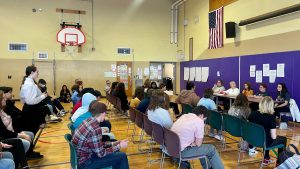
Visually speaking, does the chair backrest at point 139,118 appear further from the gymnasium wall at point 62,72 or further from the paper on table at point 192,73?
the gymnasium wall at point 62,72

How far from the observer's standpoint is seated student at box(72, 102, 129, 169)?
2.54m

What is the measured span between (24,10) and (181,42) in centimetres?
856

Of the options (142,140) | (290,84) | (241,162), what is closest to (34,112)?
(142,140)

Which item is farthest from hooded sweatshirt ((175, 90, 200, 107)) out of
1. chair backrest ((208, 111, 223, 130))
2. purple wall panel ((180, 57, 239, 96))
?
purple wall panel ((180, 57, 239, 96))

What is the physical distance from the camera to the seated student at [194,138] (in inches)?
120

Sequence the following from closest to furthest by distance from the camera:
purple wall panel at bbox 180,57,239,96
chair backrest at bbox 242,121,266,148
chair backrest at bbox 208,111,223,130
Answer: chair backrest at bbox 242,121,266,148 → chair backrest at bbox 208,111,223,130 → purple wall panel at bbox 180,57,239,96

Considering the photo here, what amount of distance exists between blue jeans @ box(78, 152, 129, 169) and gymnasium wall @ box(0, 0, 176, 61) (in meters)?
11.9

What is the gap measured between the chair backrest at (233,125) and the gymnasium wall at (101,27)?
10.9 m


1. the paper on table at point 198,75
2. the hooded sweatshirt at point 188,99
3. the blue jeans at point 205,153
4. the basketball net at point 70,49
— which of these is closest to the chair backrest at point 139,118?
the blue jeans at point 205,153

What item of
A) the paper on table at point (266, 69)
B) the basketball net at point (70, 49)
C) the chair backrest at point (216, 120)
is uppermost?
the basketball net at point (70, 49)

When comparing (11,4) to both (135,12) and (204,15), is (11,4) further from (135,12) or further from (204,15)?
(204,15)

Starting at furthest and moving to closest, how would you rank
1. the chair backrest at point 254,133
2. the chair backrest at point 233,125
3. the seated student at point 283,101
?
1. the seated student at point 283,101
2. the chair backrest at point 233,125
3. the chair backrest at point 254,133

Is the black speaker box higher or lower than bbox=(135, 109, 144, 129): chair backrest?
higher

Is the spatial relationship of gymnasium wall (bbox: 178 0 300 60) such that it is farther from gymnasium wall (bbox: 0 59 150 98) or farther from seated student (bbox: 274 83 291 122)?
gymnasium wall (bbox: 0 59 150 98)
